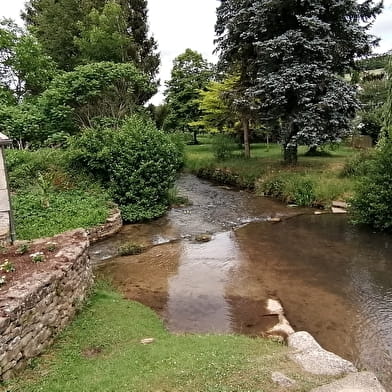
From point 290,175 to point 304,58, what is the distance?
4.82 m

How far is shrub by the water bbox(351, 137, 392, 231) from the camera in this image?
10.4 m

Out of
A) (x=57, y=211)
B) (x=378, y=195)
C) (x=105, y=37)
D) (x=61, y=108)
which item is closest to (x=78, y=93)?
(x=61, y=108)

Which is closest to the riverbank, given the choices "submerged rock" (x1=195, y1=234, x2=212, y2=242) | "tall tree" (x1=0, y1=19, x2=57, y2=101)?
"submerged rock" (x1=195, y1=234, x2=212, y2=242)

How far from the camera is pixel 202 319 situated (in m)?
6.38

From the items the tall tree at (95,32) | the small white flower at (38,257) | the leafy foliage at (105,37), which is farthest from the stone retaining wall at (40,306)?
the tall tree at (95,32)

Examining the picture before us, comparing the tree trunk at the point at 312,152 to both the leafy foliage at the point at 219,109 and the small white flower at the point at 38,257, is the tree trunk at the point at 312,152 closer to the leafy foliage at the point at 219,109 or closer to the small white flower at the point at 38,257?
the leafy foliage at the point at 219,109

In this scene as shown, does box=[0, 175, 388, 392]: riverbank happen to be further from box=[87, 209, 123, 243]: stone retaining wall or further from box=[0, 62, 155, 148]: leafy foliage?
box=[0, 62, 155, 148]: leafy foliage

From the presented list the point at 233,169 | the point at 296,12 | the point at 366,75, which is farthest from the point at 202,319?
the point at 366,75

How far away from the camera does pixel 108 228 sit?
10891mm

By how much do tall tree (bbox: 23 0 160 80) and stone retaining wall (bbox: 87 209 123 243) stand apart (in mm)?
13150

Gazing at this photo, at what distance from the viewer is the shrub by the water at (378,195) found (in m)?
10.4

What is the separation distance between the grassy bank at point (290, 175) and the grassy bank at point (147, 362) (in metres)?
9.38

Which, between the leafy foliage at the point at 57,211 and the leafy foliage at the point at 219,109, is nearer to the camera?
the leafy foliage at the point at 57,211

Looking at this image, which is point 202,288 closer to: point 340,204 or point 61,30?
point 340,204
